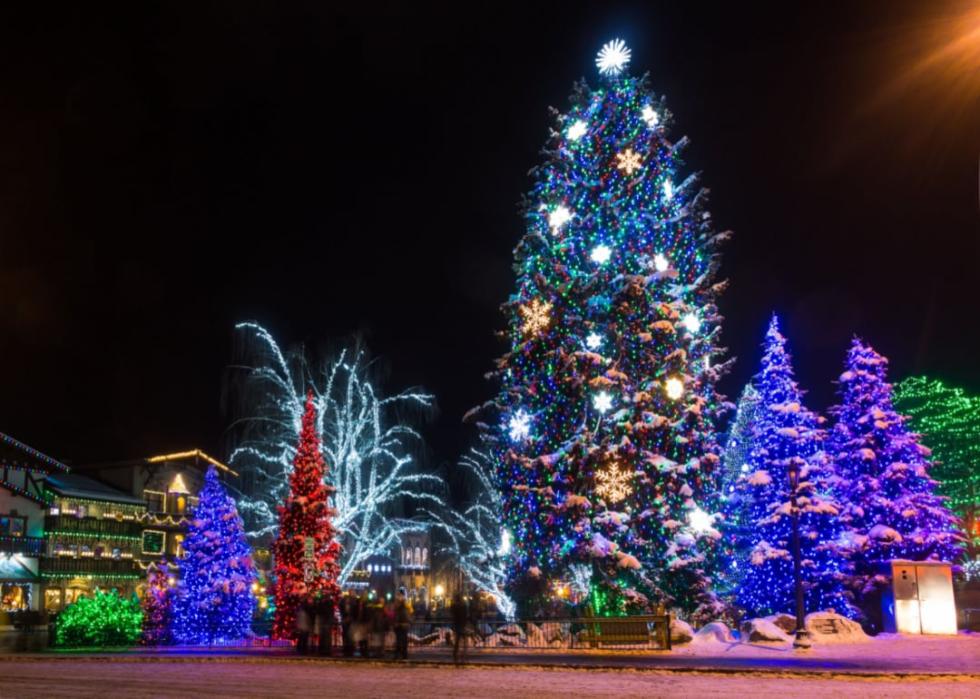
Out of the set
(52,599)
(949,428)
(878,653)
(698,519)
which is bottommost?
(52,599)

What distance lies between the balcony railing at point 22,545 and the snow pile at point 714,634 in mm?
44417

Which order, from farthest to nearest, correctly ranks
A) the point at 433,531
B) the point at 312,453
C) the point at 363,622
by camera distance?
the point at 433,531, the point at 312,453, the point at 363,622

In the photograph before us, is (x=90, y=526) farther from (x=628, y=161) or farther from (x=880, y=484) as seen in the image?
(x=880, y=484)

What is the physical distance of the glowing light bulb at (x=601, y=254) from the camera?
3195 centimetres

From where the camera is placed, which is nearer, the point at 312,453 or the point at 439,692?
the point at 439,692

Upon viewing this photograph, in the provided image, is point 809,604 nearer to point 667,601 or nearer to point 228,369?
point 667,601

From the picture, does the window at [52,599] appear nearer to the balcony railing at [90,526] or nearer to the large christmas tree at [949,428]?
the balcony railing at [90,526]

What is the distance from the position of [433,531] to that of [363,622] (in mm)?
94302

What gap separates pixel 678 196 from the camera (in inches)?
1315

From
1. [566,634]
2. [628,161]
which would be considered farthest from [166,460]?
[628,161]

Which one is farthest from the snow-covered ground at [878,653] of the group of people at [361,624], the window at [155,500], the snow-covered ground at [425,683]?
the window at [155,500]

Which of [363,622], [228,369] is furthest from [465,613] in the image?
[228,369]

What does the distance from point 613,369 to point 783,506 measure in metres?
9.01

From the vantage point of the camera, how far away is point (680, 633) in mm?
26625
